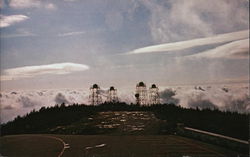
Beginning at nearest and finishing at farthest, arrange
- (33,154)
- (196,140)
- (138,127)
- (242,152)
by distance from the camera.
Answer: (242,152), (33,154), (196,140), (138,127)

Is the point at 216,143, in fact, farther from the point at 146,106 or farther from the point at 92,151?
the point at 146,106

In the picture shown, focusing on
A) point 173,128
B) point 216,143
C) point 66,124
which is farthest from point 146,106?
point 216,143

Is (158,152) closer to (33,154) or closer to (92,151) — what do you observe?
(92,151)

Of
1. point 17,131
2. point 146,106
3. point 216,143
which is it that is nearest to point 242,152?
point 216,143

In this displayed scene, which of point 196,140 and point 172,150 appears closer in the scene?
point 172,150

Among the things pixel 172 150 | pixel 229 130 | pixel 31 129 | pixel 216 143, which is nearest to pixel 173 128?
pixel 229 130

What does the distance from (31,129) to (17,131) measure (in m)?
1.34

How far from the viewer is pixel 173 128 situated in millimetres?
23969

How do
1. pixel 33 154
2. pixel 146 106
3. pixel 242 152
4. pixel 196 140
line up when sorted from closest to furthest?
1. pixel 242 152
2. pixel 33 154
3. pixel 196 140
4. pixel 146 106

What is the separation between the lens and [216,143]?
16516mm

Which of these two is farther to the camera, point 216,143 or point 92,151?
point 216,143

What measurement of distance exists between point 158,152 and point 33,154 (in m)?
6.20

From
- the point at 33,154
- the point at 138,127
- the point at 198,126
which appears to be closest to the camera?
the point at 33,154

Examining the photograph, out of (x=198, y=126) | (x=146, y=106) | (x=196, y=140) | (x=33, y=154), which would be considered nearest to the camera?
(x=33, y=154)
